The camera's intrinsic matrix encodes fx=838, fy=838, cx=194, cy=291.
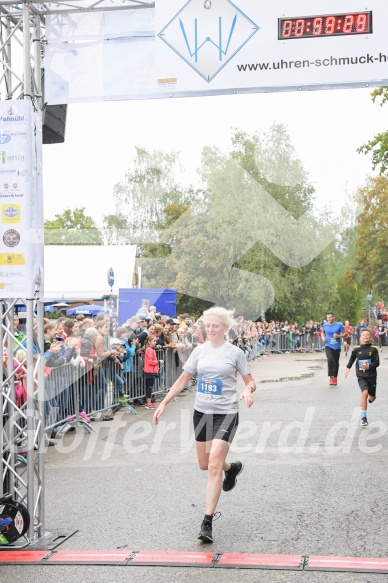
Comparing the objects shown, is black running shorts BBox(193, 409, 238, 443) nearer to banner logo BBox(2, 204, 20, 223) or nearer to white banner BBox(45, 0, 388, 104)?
banner logo BBox(2, 204, 20, 223)

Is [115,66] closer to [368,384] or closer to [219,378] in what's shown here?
[219,378]

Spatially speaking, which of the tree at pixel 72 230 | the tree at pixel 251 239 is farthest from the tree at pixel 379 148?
the tree at pixel 72 230

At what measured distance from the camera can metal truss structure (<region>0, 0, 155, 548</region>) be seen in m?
6.93

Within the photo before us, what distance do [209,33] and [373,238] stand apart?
172 ft

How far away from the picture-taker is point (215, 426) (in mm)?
6941

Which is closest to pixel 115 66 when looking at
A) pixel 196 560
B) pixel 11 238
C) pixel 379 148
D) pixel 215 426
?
pixel 11 238

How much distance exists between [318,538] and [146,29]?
4.57 m

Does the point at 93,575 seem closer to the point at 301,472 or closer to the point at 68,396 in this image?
the point at 301,472

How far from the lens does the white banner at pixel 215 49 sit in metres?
6.90

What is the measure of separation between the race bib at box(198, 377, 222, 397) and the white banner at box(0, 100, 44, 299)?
1.61 metres

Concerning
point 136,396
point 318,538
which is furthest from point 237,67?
point 136,396

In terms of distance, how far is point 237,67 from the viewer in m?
7.07

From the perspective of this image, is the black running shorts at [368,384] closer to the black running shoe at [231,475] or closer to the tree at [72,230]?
the black running shoe at [231,475]

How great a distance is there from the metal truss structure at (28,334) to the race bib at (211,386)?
134 cm
